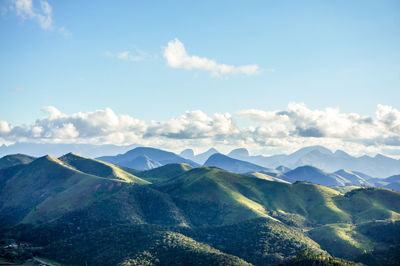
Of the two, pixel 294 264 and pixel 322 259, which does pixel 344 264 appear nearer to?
pixel 322 259

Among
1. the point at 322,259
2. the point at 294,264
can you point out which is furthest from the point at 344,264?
the point at 294,264

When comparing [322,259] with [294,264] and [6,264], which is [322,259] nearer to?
[294,264]

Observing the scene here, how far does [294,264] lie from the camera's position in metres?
194

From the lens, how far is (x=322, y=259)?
193 metres

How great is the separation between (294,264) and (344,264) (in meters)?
28.0

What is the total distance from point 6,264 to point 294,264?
178 metres

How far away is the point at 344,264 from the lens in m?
185

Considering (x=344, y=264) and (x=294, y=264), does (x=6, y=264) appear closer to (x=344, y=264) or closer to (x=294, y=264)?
(x=294, y=264)

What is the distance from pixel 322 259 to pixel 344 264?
40.4 ft

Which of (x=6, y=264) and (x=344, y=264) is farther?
(x=6, y=264)

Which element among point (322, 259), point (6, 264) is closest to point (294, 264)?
point (322, 259)

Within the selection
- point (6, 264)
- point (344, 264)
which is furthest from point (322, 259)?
point (6, 264)
